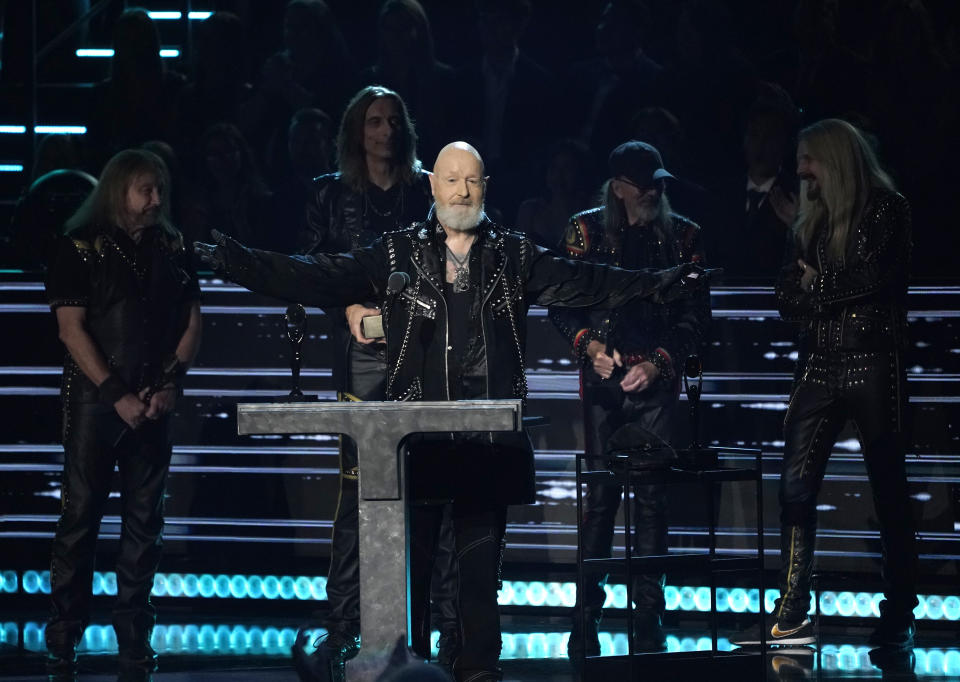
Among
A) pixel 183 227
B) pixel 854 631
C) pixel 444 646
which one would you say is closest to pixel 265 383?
pixel 183 227

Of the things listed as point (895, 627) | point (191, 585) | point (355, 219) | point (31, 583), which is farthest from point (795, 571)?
point (31, 583)

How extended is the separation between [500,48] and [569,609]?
8.98 feet

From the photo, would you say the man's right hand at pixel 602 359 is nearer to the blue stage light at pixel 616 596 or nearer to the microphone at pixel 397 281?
the blue stage light at pixel 616 596

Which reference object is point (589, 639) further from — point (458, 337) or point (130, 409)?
point (130, 409)

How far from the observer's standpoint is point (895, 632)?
5215 mm

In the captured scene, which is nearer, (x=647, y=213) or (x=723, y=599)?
(x=647, y=213)

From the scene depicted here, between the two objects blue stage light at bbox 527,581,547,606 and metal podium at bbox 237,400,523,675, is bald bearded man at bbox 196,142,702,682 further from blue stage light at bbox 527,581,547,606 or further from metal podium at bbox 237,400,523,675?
blue stage light at bbox 527,581,547,606

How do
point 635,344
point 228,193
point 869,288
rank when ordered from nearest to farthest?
point 869,288 → point 635,344 → point 228,193

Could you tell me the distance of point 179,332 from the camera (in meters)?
5.44

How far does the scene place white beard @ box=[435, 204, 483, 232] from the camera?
416 cm

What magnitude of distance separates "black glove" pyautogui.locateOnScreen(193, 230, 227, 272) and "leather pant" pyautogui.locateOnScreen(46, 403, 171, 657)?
1.58 m

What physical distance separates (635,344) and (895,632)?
1.54 m

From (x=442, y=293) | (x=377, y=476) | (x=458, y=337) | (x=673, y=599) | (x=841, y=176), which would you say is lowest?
(x=673, y=599)

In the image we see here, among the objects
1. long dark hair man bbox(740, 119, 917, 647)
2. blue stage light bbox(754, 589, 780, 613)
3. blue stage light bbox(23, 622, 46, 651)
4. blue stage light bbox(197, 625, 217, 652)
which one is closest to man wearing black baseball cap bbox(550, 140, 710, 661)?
long dark hair man bbox(740, 119, 917, 647)
